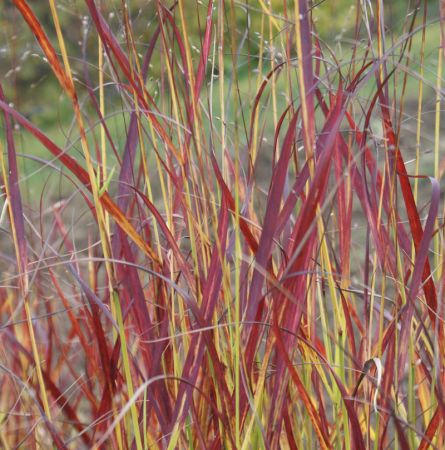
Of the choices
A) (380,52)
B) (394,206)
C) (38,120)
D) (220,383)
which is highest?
(380,52)

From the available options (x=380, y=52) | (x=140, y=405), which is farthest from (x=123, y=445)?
(x=380, y=52)

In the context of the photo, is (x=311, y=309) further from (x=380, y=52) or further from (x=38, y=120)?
(x=38, y=120)

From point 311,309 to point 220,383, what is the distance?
193 millimetres

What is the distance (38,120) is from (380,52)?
4720 mm

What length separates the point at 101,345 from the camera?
0.71m

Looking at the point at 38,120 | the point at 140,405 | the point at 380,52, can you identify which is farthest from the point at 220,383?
the point at 38,120

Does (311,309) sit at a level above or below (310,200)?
below

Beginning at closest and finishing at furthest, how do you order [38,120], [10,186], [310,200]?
[310,200] < [10,186] < [38,120]

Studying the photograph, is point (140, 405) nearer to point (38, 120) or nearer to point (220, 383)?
point (220, 383)

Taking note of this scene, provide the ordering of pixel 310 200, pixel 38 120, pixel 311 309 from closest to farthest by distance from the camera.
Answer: pixel 310 200 < pixel 311 309 < pixel 38 120

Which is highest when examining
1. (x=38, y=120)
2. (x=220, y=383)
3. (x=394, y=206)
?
(x=394, y=206)

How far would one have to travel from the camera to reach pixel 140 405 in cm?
83

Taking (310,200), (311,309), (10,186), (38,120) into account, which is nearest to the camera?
(310,200)

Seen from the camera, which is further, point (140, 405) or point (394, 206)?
point (140, 405)
